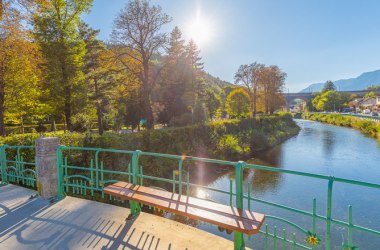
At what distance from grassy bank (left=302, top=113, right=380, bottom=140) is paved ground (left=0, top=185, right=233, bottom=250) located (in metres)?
32.3

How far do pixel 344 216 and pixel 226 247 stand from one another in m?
8.22

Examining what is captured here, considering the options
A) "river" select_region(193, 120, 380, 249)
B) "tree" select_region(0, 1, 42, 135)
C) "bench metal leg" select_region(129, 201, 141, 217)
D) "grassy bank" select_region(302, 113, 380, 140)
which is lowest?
"river" select_region(193, 120, 380, 249)

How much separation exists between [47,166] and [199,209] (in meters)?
3.47

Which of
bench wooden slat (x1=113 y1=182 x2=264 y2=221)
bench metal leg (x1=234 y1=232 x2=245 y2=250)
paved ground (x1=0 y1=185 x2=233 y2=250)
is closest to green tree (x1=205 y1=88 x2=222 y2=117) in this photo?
paved ground (x1=0 y1=185 x2=233 y2=250)

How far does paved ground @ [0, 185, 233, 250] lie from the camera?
3318 mm

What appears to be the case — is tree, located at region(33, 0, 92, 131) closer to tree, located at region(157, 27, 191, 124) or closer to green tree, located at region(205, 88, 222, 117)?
tree, located at region(157, 27, 191, 124)

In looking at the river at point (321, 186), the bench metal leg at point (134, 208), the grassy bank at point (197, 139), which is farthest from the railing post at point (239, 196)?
the grassy bank at point (197, 139)

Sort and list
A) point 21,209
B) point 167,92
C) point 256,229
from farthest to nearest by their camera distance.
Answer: point 167,92, point 21,209, point 256,229

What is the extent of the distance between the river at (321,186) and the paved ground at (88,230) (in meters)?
2.79

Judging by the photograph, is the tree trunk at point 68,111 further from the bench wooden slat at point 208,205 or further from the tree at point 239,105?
the tree at point 239,105

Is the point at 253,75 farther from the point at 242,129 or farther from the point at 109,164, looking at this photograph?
the point at 109,164

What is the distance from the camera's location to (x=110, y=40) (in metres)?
16.5

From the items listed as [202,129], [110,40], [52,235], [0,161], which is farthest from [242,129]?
[52,235]

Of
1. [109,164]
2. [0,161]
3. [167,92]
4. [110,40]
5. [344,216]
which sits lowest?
[344,216]
